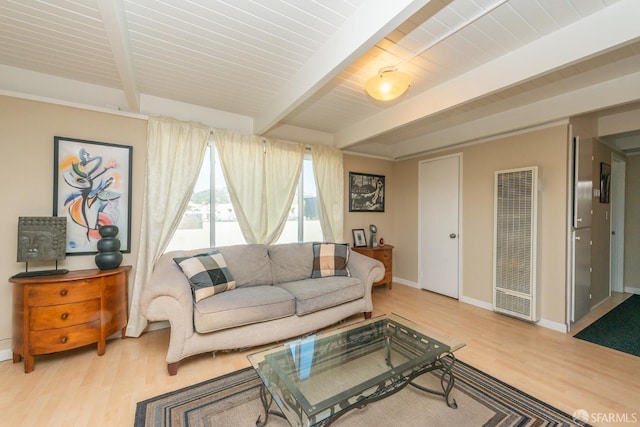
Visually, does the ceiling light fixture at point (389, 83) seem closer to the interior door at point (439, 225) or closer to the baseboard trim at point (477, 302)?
the interior door at point (439, 225)

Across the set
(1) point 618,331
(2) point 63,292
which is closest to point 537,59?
(1) point 618,331

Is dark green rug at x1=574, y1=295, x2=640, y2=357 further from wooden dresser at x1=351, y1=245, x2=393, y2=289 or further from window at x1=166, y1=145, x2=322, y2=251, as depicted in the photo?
window at x1=166, y1=145, x2=322, y2=251

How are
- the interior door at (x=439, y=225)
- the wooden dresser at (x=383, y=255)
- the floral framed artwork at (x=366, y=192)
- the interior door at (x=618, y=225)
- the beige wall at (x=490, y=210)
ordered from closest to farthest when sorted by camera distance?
the beige wall at (x=490, y=210), the interior door at (x=439, y=225), the wooden dresser at (x=383, y=255), the interior door at (x=618, y=225), the floral framed artwork at (x=366, y=192)

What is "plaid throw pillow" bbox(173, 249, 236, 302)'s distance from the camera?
2.32m

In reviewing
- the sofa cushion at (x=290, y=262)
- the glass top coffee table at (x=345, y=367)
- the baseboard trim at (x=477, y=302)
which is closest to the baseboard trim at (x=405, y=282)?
the baseboard trim at (x=477, y=302)

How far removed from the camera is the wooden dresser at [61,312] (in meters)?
2.01

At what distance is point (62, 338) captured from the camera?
2.10 metres

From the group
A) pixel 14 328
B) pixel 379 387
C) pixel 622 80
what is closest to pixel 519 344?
pixel 379 387

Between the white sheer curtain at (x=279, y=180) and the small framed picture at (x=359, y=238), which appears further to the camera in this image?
the small framed picture at (x=359, y=238)

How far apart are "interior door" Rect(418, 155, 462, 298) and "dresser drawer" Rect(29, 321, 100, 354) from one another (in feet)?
13.5

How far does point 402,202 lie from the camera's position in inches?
185

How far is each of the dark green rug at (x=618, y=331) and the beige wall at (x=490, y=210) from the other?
30 cm

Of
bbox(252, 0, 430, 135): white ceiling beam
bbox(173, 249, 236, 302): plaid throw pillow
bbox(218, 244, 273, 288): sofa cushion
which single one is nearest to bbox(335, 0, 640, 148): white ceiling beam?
bbox(252, 0, 430, 135): white ceiling beam

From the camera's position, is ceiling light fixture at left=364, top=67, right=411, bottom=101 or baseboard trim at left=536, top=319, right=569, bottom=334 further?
baseboard trim at left=536, top=319, right=569, bottom=334
